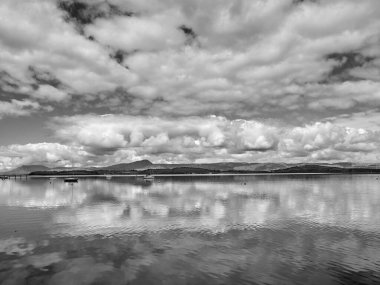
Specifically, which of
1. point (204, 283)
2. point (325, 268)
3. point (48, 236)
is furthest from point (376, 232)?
point (48, 236)

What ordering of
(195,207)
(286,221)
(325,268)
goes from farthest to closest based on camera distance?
(195,207)
(286,221)
(325,268)

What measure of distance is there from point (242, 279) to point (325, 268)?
8672 millimetres

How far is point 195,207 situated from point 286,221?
24.3m

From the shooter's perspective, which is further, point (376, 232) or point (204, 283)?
point (376, 232)

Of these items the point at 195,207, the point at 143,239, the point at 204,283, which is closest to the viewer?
the point at 204,283

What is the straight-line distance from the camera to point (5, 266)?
103 ft

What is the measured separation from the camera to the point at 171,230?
47.2 meters

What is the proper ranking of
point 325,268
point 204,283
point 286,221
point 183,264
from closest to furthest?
point 204,283 < point 325,268 < point 183,264 < point 286,221

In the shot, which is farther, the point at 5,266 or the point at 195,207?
the point at 195,207

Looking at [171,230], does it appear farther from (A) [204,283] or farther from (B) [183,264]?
(A) [204,283]

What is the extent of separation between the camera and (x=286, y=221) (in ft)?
176

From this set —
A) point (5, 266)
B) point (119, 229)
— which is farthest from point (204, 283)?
point (119, 229)

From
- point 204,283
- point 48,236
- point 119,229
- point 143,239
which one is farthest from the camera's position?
point 119,229

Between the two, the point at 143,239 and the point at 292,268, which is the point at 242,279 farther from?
the point at 143,239
